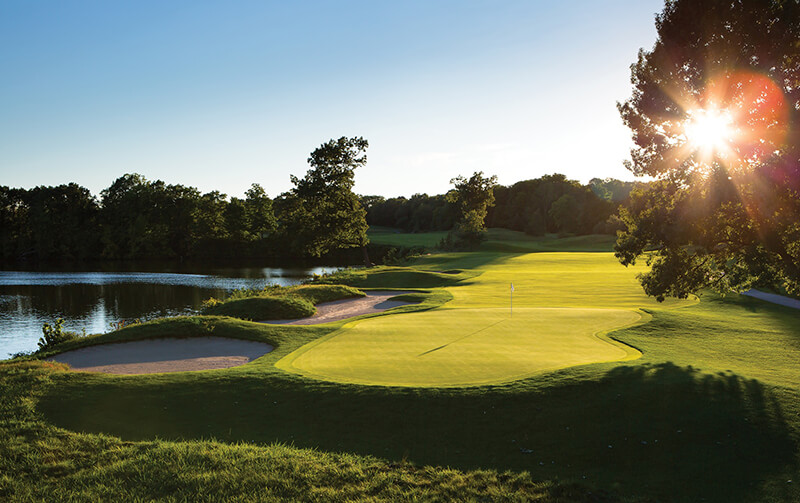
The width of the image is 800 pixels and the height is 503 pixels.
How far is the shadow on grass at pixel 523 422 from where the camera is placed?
6.37 metres

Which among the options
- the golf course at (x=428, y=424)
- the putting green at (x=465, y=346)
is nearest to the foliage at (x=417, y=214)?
the putting green at (x=465, y=346)

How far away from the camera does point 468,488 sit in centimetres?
576

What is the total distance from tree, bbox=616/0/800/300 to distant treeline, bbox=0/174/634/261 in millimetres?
70094

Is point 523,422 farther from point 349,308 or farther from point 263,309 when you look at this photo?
point 349,308

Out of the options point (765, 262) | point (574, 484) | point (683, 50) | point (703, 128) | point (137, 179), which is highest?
point (137, 179)

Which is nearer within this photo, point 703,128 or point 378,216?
point 703,128

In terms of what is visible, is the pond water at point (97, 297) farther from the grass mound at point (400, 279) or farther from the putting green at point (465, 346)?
the putting green at point (465, 346)

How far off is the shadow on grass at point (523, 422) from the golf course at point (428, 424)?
29 millimetres

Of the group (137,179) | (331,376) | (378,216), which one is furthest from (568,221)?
(331,376)

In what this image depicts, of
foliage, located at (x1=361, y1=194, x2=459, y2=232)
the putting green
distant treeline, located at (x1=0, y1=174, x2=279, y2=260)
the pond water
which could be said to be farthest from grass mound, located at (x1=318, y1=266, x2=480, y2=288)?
foliage, located at (x1=361, y1=194, x2=459, y2=232)

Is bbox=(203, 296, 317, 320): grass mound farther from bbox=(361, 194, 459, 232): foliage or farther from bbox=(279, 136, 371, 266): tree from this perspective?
bbox=(361, 194, 459, 232): foliage

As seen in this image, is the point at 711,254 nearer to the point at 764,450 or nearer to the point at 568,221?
the point at 764,450

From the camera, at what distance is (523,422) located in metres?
7.62

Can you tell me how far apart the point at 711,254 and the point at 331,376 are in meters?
10.6
